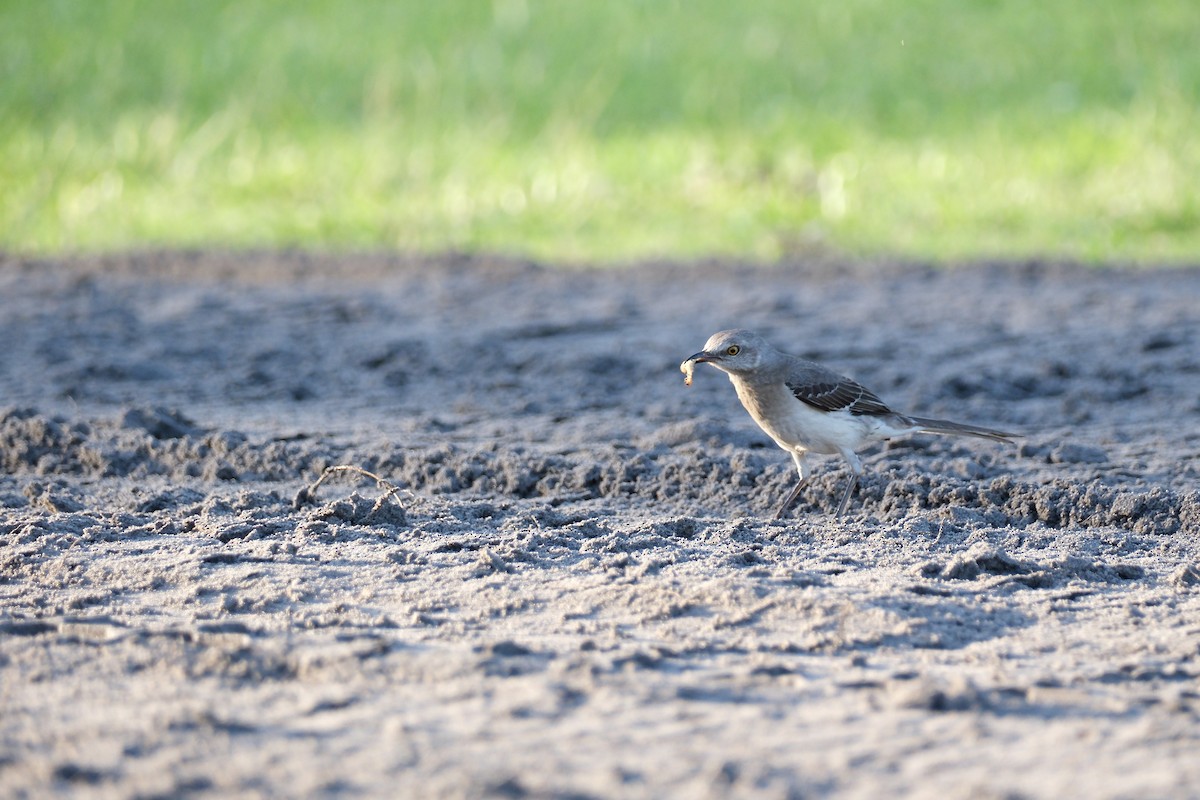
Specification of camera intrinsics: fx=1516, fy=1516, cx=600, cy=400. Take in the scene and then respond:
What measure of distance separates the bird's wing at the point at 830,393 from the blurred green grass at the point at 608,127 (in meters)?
5.02

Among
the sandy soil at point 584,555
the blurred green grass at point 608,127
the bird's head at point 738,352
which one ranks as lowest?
the sandy soil at point 584,555

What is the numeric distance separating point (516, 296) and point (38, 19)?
11423 mm

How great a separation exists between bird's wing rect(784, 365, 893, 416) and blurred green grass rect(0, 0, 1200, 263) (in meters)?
5.02

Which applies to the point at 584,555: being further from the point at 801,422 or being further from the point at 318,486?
the point at 318,486

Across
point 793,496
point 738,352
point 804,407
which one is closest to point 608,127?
point 738,352

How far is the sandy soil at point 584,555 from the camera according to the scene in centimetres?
324

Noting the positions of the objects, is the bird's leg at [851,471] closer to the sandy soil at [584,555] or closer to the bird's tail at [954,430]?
the sandy soil at [584,555]

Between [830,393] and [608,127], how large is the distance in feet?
31.6

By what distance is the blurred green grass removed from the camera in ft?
38.2

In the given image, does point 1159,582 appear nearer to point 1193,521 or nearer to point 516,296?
point 1193,521

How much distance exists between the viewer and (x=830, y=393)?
18.7 feet

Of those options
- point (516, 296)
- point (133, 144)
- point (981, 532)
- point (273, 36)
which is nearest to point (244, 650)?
point (981, 532)

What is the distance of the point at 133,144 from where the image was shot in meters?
13.7

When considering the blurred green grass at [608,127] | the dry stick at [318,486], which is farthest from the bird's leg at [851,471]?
the blurred green grass at [608,127]
